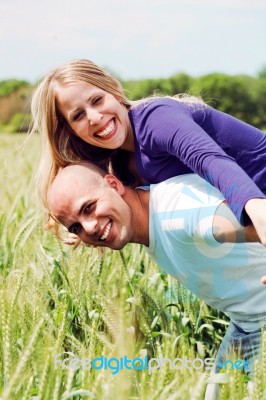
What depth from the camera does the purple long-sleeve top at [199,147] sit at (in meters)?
1.44

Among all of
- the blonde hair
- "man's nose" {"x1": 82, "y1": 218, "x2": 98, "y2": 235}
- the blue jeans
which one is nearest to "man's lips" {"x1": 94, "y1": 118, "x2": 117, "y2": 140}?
the blonde hair

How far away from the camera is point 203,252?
5.37 ft

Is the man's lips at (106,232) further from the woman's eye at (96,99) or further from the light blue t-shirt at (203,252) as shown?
the woman's eye at (96,99)

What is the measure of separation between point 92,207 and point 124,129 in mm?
228

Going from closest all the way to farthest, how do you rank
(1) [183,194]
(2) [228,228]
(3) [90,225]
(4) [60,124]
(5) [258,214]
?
1. (5) [258,214]
2. (2) [228,228]
3. (1) [183,194]
4. (3) [90,225]
5. (4) [60,124]

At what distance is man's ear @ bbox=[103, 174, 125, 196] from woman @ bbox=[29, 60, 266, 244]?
77 millimetres

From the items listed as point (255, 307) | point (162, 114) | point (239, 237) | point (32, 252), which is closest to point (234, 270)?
point (255, 307)

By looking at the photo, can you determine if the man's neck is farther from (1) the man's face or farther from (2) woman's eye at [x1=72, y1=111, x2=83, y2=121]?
(2) woman's eye at [x1=72, y1=111, x2=83, y2=121]

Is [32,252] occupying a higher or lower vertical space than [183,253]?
lower

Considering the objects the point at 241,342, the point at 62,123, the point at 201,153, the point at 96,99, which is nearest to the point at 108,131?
the point at 96,99

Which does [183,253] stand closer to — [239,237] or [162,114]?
[239,237]

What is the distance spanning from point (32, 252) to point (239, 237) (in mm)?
966

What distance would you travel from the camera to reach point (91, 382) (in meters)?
1.21

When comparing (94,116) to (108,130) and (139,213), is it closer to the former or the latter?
(108,130)
